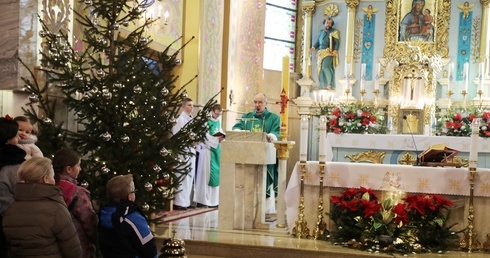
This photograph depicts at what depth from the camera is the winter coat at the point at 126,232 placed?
171 inches

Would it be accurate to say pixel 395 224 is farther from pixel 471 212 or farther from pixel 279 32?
pixel 279 32

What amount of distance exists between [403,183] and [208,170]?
13.0ft

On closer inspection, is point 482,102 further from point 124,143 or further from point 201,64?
point 124,143

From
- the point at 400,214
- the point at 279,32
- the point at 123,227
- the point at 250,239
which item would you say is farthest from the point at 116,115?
the point at 279,32

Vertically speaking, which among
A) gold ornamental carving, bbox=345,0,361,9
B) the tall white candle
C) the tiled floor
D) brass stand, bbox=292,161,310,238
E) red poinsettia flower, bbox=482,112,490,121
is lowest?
the tiled floor

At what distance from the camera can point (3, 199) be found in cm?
445

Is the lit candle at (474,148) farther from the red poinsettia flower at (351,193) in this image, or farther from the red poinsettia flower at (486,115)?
the red poinsettia flower at (486,115)

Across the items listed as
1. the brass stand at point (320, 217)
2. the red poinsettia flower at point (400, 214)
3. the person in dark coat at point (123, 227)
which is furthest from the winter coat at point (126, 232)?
the brass stand at point (320, 217)

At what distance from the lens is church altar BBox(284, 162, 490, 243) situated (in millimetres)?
7043

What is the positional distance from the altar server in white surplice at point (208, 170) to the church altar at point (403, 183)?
2959 mm

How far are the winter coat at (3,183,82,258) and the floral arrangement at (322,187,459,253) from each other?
354 cm

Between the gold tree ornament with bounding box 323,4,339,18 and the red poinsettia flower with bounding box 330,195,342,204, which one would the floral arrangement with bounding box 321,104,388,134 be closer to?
the gold tree ornament with bounding box 323,4,339,18

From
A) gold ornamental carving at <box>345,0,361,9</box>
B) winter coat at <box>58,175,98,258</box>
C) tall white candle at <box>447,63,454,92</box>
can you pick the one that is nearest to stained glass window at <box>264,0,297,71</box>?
gold ornamental carving at <box>345,0,361,9</box>

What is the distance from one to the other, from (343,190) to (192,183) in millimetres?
3307
